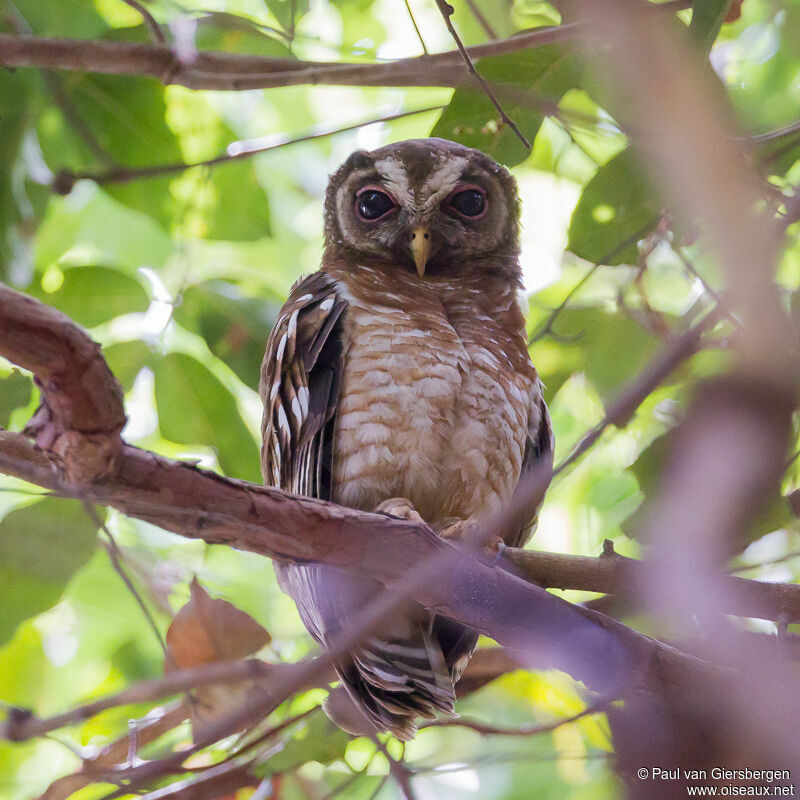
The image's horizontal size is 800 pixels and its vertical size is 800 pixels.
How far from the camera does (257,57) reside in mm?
2570

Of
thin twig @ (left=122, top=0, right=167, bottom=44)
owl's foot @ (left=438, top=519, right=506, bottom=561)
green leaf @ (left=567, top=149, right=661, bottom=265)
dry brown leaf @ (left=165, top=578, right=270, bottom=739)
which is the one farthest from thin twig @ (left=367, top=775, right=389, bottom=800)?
thin twig @ (left=122, top=0, right=167, bottom=44)

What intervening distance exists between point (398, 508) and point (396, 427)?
0.72 ft

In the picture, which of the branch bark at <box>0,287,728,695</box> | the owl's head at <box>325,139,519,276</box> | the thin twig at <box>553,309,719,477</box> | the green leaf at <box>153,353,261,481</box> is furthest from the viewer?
the owl's head at <box>325,139,519,276</box>

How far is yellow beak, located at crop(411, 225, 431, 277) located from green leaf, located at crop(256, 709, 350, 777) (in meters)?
1.31

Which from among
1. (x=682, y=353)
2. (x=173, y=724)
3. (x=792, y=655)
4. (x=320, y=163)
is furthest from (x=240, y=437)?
(x=320, y=163)

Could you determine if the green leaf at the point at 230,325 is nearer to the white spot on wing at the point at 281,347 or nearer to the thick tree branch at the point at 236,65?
the white spot on wing at the point at 281,347

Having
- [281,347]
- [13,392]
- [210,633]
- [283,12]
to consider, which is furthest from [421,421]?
[283,12]

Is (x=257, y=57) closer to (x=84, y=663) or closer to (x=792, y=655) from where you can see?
(x=792, y=655)

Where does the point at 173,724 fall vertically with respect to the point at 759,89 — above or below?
below

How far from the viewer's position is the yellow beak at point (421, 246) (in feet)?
8.93

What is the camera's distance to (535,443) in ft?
8.75

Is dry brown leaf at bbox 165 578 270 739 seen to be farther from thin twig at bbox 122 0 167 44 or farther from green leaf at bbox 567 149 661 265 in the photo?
thin twig at bbox 122 0 167 44

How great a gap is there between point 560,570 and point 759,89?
1951 millimetres

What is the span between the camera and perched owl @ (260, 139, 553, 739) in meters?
2.20
